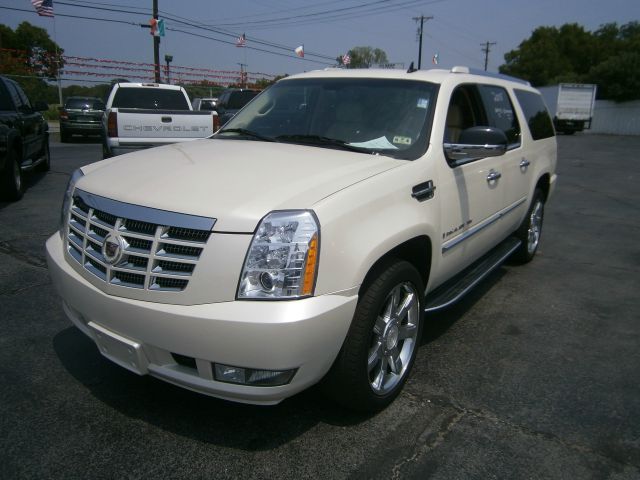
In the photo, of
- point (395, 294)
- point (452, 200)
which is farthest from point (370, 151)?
point (395, 294)

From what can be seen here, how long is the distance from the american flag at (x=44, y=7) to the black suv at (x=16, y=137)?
14206mm

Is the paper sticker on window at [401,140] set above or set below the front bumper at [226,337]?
above

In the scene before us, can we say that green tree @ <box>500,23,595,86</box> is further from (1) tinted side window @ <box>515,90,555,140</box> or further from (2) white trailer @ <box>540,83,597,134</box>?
(1) tinted side window @ <box>515,90,555,140</box>

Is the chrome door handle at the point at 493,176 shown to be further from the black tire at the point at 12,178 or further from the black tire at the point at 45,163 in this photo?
the black tire at the point at 45,163

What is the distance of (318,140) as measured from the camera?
3.49 meters

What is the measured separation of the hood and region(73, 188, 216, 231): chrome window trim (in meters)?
0.03

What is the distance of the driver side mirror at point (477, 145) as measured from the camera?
333cm

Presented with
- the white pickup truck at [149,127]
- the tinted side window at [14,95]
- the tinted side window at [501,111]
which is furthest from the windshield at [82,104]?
the tinted side window at [501,111]

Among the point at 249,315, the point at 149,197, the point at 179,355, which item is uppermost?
the point at 149,197

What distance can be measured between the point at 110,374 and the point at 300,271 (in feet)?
5.28

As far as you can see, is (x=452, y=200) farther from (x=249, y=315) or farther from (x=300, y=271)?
(x=249, y=315)

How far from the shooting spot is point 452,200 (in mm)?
3430

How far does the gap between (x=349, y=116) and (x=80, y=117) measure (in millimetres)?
17331

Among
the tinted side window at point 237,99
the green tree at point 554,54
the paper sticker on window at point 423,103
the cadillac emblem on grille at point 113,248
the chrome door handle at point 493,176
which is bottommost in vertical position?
the cadillac emblem on grille at point 113,248
